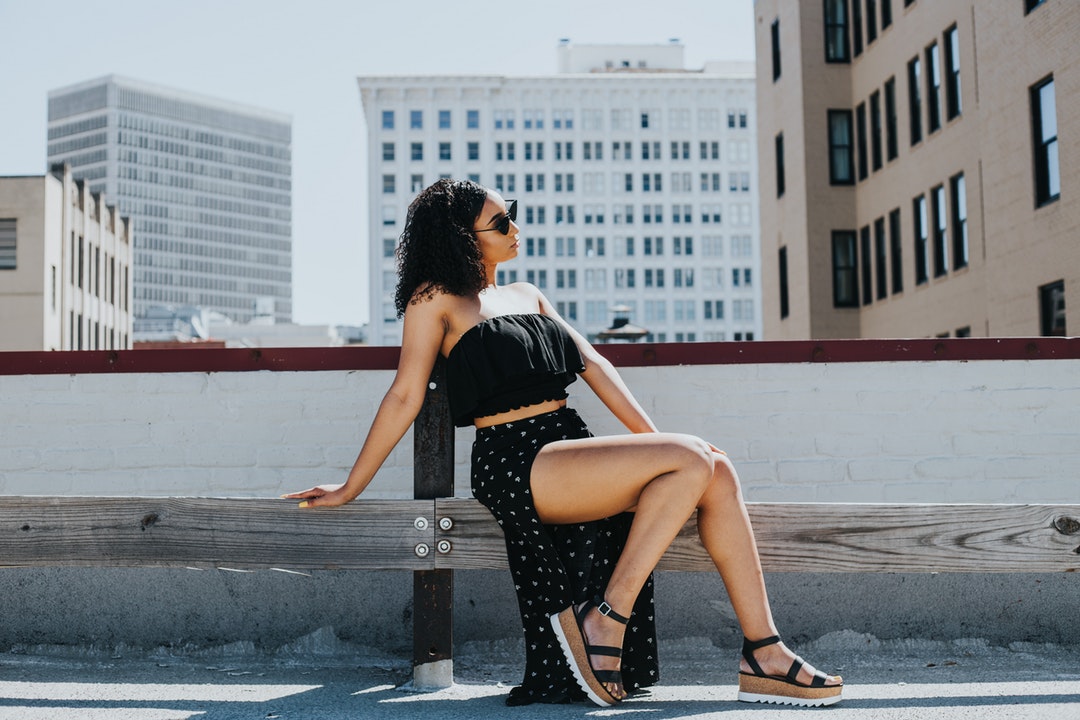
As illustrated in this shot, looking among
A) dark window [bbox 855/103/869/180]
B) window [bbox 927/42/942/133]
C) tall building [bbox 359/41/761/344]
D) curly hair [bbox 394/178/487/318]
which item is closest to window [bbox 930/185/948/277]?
window [bbox 927/42/942/133]

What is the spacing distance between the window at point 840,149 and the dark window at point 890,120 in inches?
88.8

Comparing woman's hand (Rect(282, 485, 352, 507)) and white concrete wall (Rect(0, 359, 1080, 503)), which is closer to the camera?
woman's hand (Rect(282, 485, 352, 507))

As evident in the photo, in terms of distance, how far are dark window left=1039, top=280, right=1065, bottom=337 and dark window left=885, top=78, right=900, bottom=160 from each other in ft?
25.5

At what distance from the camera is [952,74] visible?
75.8 feet

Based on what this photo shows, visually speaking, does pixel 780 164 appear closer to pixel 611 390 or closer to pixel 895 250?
pixel 895 250

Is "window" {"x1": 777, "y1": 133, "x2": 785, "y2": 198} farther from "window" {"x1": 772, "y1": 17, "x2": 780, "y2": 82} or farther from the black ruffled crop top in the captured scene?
the black ruffled crop top

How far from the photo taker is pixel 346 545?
3979mm

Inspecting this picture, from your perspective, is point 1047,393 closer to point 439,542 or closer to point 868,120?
point 439,542

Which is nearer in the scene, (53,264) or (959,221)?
(959,221)

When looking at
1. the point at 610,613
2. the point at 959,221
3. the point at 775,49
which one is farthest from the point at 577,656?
the point at 775,49

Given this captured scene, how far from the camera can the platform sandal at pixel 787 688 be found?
3.51 meters

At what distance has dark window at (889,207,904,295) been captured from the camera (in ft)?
84.8

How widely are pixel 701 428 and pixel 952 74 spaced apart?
20.0 metres

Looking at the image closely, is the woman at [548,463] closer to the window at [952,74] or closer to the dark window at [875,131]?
the window at [952,74]
